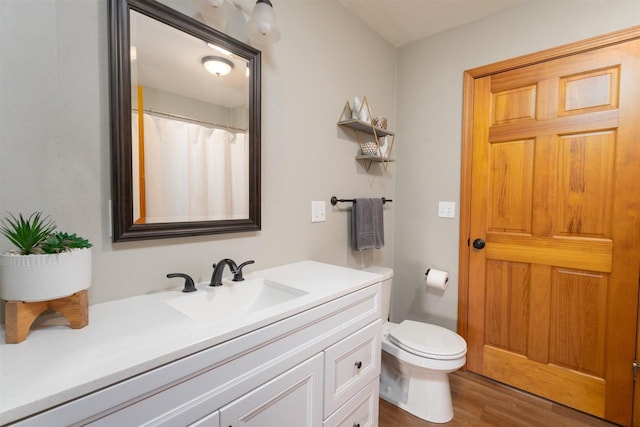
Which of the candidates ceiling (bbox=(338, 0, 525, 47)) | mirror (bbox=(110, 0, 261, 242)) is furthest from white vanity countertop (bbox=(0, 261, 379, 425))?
ceiling (bbox=(338, 0, 525, 47))

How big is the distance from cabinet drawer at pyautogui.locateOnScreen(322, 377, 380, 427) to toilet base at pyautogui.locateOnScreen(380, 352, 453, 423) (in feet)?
1.27

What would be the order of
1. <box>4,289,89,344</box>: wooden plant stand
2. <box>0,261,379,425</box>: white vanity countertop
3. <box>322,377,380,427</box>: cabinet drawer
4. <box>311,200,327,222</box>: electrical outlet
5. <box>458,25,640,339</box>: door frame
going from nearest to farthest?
<box>0,261,379,425</box>: white vanity countertop, <box>4,289,89,344</box>: wooden plant stand, <box>322,377,380,427</box>: cabinet drawer, <box>311,200,327,222</box>: electrical outlet, <box>458,25,640,339</box>: door frame

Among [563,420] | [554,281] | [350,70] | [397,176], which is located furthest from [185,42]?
[563,420]

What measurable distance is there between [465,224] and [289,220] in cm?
128

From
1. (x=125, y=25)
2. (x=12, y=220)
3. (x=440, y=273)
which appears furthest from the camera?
(x=440, y=273)

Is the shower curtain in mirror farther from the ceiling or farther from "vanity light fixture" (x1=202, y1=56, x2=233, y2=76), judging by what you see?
the ceiling

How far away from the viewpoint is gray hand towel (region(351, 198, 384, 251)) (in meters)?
1.88

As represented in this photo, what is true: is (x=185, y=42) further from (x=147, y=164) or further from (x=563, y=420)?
(x=563, y=420)

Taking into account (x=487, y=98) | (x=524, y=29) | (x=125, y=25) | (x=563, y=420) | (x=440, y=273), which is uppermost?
(x=524, y=29)

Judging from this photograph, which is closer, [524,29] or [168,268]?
[168,268]

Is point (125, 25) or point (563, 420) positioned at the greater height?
point (125, 25)

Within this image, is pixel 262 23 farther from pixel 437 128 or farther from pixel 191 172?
pixel 437 128

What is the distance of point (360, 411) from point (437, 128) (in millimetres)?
1880

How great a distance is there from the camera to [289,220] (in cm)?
158
